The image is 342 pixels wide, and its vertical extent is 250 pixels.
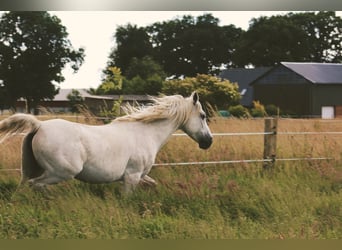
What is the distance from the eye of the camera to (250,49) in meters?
5.30

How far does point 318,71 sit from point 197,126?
114 cm

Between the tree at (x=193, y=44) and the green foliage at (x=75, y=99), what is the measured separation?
75cm

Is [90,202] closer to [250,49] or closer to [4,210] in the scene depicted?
[4,210]

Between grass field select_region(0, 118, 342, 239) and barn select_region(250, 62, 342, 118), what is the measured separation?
330 mm

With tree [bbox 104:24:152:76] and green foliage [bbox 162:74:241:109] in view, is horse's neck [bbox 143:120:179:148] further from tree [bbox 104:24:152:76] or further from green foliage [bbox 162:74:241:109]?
tree [bbox 104:24:152:76]

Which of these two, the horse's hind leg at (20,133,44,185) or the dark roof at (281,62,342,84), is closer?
the horse's hind leg at (20,133,44,185)

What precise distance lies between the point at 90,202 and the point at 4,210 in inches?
26.1

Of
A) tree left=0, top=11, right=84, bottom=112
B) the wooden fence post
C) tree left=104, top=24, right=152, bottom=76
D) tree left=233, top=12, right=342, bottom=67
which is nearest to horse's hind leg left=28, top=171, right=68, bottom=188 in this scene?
tree left=0, top=11, right=84, bottom=112

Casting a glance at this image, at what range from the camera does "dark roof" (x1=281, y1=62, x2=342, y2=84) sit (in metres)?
5.12

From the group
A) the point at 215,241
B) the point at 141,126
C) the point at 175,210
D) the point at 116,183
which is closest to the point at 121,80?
the point at 141,126

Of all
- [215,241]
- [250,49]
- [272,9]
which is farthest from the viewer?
[250,49]

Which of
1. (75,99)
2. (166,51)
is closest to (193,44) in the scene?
(166,51)

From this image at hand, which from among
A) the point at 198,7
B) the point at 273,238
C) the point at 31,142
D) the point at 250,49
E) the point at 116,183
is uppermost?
the point at 198,7

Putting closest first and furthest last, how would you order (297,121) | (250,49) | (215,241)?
1. (215,241)
2. (250,49)
3. (297,121)
